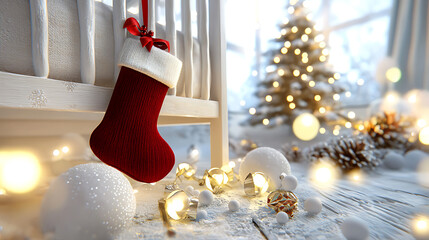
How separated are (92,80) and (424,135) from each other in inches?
75.7

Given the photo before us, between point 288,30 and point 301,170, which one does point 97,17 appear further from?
point 288,30

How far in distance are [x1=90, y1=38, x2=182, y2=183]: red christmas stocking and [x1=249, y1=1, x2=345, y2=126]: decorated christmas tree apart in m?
1.68

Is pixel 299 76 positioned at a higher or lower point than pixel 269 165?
higher

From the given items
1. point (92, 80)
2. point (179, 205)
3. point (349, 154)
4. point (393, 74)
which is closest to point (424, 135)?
point (349, 154)

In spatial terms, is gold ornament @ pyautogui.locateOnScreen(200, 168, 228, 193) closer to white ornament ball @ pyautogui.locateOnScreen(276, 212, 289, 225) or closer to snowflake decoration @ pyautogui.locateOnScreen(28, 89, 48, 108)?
white ornament ball @ pyautogui.locateOnScreen(276, 212, 289, 225)

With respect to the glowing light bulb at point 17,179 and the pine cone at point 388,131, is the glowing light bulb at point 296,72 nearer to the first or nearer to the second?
the pine cone at point 388,131

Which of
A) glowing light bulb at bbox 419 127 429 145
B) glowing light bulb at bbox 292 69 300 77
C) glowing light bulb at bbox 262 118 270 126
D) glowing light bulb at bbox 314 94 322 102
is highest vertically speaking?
glowing light bulb at bbox 292 69 300 77

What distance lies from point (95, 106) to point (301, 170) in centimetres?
119

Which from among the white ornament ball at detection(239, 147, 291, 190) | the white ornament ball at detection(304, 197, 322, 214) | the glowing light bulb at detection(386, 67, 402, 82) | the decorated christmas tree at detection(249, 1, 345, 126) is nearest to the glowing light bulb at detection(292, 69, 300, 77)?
the decorated christmas tree at detection(249, 1, 345, 126)

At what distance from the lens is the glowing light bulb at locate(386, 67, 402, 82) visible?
223 centimetres

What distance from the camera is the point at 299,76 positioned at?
2.27 m

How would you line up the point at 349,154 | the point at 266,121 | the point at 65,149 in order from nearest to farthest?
1. the point at 349,154
2. the point at 65,149
3. the point at 266,121

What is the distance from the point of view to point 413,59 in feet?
7.02

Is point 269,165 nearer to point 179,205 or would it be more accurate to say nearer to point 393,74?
point 179,205
